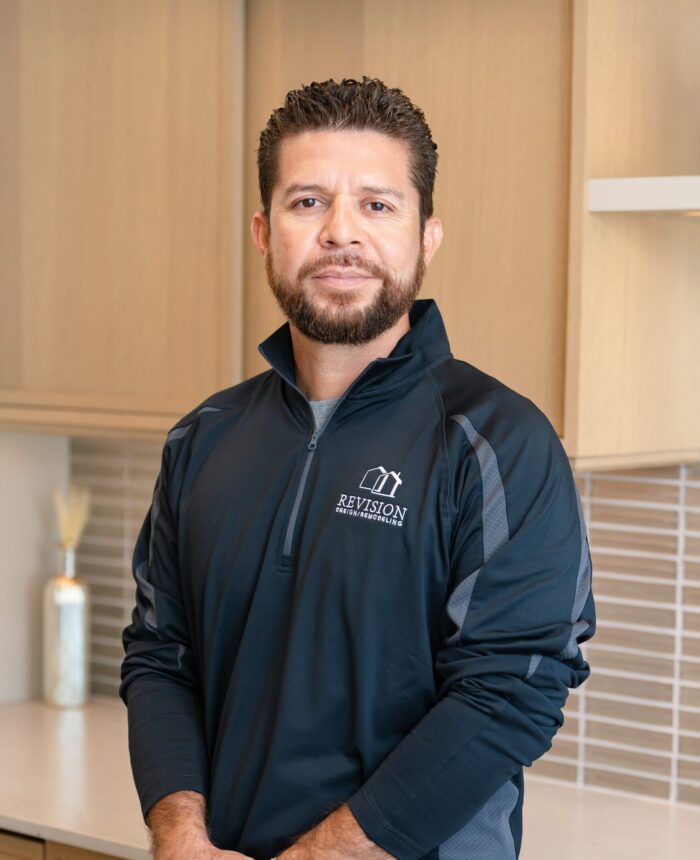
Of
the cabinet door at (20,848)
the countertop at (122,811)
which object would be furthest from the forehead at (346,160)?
the cabinet door at (20,848)

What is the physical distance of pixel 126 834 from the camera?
76.7 inches

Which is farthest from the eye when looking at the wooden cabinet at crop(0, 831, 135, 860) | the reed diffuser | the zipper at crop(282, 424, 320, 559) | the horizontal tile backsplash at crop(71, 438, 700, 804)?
the reed diffuser

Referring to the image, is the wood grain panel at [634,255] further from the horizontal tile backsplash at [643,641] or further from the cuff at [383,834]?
the cuff at [383,834]

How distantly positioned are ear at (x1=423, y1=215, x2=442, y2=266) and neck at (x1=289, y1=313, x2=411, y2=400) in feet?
0.27

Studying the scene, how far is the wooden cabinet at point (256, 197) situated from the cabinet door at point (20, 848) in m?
0.68

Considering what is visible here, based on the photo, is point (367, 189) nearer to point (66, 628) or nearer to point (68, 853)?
point (68, 853)

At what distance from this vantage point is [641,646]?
215cm

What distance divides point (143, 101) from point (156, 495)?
822 mm

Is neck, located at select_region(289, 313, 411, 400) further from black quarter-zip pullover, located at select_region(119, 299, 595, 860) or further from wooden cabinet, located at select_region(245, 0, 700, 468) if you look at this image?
wooden cabinet, located at select_region(245, 0, 700, 468)

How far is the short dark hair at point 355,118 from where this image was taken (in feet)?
4.78

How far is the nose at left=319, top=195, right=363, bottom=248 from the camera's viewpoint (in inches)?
56.1

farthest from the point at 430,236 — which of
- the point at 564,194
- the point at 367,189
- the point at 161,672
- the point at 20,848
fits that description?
the point at 20,848

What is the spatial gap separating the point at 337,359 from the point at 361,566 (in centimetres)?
Result: 26

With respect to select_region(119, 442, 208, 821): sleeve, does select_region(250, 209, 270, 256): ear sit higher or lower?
higher
